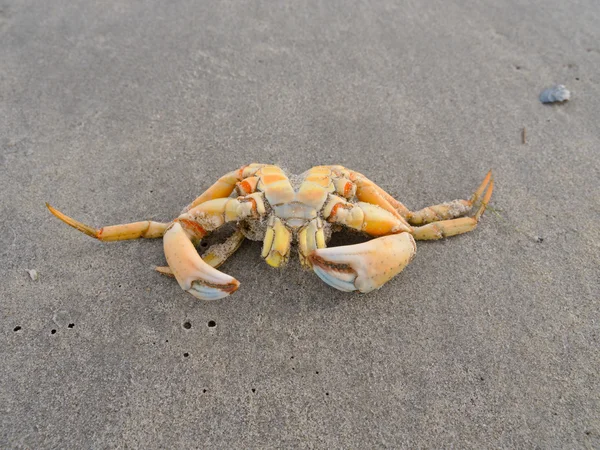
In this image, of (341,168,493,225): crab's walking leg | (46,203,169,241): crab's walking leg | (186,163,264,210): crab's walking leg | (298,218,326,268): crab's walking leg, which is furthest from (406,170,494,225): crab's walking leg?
(46,203,169,241): crab's walking leg

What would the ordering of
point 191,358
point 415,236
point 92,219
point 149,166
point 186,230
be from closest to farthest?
1. point 191,358
2. point 186,230
3. point 415,236
4. point 92,219
5. point 149,166

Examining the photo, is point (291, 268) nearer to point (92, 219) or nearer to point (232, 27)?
point (92, 219)

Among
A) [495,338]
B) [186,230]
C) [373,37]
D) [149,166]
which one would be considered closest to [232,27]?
[373,37]

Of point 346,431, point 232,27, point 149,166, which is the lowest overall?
point 346,431

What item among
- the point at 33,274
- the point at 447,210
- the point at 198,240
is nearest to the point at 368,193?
the point at 447,210

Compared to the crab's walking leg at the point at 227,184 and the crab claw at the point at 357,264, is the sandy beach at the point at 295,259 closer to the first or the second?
the crab claw at the point at 357,264

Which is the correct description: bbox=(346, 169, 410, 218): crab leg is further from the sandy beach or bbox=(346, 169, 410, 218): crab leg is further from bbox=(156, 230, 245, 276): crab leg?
bbox=(156, 230, 245, 276): crab leg

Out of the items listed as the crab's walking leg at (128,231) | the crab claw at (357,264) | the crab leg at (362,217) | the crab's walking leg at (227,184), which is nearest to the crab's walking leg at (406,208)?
the crab leg at (362,217)
